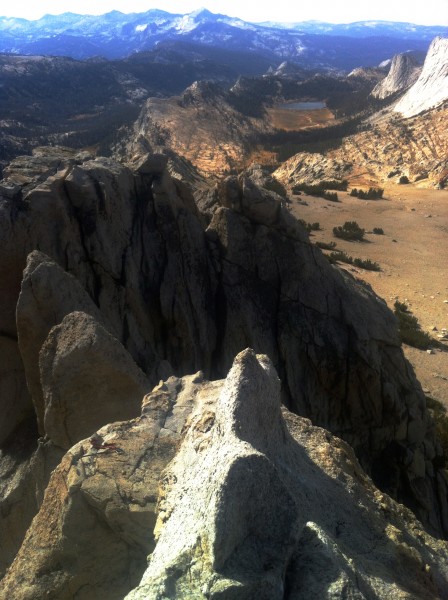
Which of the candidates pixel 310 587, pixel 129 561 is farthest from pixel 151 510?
pixel 310 587

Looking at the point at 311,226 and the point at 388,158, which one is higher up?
the point at 388,158

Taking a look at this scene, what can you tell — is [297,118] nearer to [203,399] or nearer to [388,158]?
[388,158]

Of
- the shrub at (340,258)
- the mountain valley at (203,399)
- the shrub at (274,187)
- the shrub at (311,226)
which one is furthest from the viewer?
the shrub at (274,187)

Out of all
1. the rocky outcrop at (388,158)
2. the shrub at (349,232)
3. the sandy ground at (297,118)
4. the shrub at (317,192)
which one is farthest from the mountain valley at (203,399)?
the sandy ground at (297,118)

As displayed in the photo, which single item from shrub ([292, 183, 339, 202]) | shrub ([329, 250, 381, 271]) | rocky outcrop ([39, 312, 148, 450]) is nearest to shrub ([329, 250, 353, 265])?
shrub ([329, 250, 381, 271])

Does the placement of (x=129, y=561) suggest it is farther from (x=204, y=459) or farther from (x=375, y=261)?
(x=375, y=261)

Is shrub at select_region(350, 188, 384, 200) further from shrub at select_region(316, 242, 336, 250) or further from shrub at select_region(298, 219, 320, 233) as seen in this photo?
shrub at select_region(316, 242, 336, 250)

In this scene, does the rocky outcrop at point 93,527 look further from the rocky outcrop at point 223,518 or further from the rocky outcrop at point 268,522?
the rocky outcrop at point 268,522

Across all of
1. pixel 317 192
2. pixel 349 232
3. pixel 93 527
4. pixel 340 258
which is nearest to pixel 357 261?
pixel 340 258
